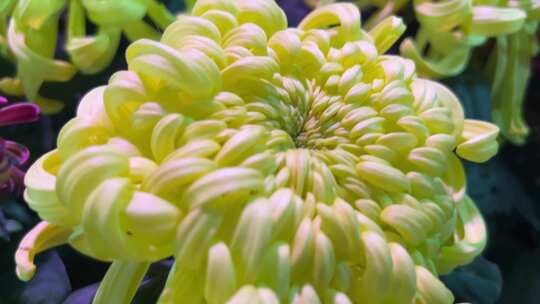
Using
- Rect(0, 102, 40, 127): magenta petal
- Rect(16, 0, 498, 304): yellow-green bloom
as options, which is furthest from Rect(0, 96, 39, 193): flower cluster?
Rect(16, 0, 498, 304): yellow-green bloom

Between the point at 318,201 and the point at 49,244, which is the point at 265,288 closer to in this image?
the point at 318,201

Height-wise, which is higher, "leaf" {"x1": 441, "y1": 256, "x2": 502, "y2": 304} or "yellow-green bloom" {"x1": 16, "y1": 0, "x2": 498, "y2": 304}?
"yellow-green bloom" {"x1": 16, "y1": 0, "x2": 498, "y2": 304}

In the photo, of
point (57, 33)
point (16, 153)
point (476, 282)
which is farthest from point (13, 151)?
point (476, 282)

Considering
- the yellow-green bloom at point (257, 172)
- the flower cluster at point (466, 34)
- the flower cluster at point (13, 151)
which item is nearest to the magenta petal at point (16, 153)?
the flower cluster at point (13, 151)

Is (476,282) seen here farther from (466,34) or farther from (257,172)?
(257,172)

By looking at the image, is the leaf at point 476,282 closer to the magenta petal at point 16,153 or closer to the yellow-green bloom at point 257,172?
the yellow-green bloom at point 257,172

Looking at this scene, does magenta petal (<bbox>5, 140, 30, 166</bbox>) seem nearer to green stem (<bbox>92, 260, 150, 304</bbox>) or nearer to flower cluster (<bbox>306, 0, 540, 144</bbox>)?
green stem (<bbox>92, 260, 150, 304</bbox>)
